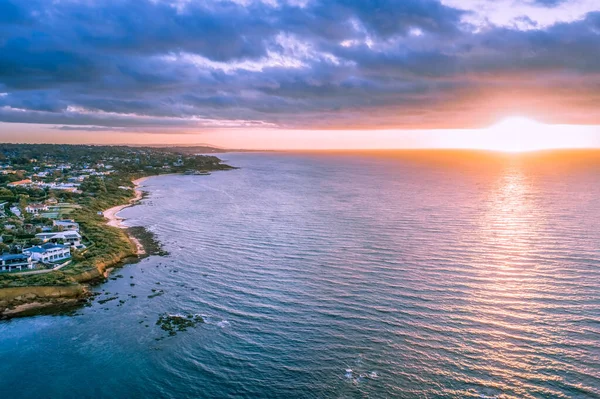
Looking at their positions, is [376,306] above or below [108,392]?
above

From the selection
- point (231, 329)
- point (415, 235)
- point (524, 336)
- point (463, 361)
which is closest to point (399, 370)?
point (463, 361)

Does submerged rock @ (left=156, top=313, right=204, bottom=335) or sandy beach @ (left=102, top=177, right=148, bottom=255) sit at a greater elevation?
sandy beach @ (left=102, top=177, right=148, bottom=255)

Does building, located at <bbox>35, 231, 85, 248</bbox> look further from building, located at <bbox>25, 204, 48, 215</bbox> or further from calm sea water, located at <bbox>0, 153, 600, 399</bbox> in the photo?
building, located at <bbox>25, 204, 48, 215</bbox>

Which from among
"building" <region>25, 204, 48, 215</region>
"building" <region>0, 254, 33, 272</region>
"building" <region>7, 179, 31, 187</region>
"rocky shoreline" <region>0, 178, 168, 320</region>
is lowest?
"rocky shoreline" <region>0, 178, 168, 320</region>

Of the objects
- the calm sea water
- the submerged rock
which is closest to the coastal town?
the calm sea water

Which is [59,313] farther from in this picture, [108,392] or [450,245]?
[450,245]

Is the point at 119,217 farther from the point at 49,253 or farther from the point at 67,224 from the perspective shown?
the point at 49,253

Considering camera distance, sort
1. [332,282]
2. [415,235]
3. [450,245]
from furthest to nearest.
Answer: [415,235] → [450,245] → [332,282]

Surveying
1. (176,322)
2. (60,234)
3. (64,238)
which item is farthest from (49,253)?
(176,322)
